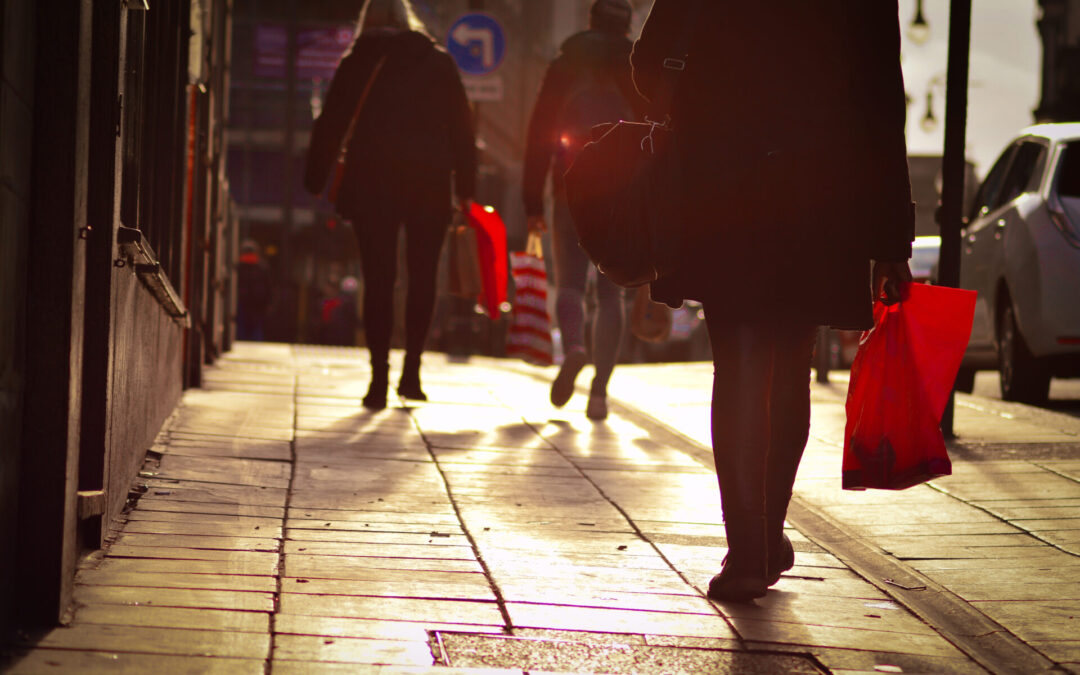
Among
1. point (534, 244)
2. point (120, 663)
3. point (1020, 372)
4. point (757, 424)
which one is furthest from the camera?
point (1020, 372)

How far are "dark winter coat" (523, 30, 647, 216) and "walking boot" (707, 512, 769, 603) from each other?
427 cm

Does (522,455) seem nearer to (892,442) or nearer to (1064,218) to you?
(892,442)

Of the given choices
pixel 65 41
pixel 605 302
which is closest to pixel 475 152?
pixel 605 302

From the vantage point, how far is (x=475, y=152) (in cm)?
822

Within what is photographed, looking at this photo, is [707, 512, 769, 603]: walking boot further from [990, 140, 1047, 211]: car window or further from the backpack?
[990, 140, 1047, 211]: car window

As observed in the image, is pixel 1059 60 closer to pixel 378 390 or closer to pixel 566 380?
pixel 566 380

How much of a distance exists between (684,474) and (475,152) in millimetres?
2956

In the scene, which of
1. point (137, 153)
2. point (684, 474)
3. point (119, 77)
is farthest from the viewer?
point (684, 474)

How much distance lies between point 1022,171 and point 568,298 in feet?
12.4

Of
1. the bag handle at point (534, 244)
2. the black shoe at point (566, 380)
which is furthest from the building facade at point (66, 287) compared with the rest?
the bag handle at point (534, 244)

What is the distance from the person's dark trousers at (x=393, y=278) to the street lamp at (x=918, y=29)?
2901cm

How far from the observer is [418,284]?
802 cm

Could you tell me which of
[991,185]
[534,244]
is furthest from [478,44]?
[534,244]

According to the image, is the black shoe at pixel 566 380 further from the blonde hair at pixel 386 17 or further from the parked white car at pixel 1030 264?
the parked white car at pixel 1030 264
